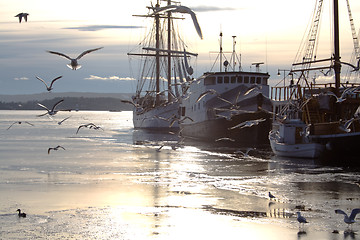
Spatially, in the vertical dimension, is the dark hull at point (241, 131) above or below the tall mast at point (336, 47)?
below

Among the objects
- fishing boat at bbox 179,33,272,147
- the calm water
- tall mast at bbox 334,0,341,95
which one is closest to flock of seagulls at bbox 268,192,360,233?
the calm water

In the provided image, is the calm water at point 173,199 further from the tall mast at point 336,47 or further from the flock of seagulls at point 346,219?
the tall mast at point 336,47

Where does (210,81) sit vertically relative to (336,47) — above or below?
below

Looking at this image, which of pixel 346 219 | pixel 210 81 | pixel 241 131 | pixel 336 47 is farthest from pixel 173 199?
pixel 210 81

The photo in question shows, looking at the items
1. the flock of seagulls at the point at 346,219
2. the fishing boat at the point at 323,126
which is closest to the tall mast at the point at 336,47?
the fishing boat at the point at 323,126

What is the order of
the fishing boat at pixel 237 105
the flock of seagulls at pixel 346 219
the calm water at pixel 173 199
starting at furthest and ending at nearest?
the fishing boat at pixel 237 105 < the calm water at pixel 173 199 < the flock of seagulls at pixel 346 219

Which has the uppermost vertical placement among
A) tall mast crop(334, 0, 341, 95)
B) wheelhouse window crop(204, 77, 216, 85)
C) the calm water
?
tall mast crop(334, 0, 341, 95)

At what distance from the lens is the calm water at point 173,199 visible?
18.9 meters

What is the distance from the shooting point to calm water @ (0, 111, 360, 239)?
1889 cm

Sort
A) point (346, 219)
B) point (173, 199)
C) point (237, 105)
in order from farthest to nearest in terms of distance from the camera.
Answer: point (237, 105) → point (173, 199) → point (346, 219)

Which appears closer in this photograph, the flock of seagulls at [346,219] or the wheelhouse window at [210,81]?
the flock of seagulls at [346,219]

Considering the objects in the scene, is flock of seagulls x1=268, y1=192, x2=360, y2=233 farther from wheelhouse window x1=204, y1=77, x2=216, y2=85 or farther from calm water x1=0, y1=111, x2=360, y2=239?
wheelhouse window x1=204, y1=77, x2=216, y2=85

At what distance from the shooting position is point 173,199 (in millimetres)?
24266

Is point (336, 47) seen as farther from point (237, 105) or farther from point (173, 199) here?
point (173, 199)
